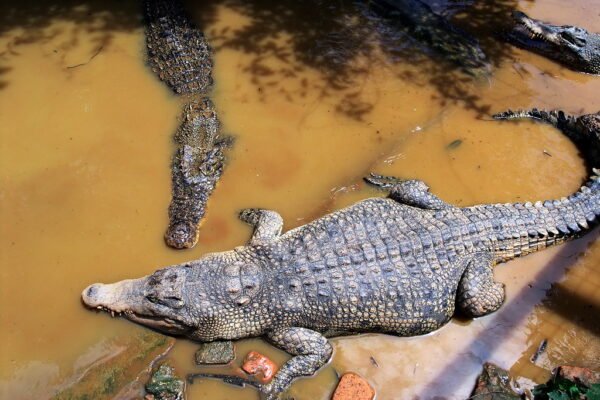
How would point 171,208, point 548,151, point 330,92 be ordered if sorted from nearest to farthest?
point 171,208
point 548,151
point 330,92

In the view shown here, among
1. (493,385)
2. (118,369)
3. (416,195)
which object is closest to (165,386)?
(118,369)

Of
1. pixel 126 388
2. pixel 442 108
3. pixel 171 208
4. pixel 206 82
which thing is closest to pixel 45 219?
pixel 171 208

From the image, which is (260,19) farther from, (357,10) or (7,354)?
(7,354)

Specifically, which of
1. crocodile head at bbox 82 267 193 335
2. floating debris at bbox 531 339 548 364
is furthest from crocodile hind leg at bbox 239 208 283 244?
floating debris at bbox 531 339 548 364

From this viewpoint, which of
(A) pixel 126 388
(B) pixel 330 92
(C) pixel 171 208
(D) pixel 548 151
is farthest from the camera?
(B) pixel 330 92

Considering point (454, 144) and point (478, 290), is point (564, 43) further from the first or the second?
point (478, 290)
